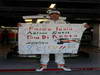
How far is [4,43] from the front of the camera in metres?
22.7

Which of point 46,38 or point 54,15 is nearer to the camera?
point 54,15

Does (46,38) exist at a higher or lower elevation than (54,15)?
lower

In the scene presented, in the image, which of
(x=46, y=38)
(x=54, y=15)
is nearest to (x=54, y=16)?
(x=54, y=15)

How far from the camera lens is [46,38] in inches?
346

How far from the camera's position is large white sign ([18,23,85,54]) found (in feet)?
28.7

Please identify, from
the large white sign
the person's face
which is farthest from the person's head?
the large white sign

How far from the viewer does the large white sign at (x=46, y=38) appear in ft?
28.7

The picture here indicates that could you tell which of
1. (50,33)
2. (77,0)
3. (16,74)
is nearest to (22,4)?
(77,0)

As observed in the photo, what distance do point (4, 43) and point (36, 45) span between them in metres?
14.4

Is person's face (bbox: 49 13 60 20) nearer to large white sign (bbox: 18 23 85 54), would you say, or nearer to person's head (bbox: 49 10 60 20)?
person's head (bbox: 49 10 60 20)

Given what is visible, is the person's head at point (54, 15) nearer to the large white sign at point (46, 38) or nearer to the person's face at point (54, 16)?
the person's face at point (54, 16)

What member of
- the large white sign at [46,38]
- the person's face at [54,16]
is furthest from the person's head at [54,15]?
the large white sign at [46,38]

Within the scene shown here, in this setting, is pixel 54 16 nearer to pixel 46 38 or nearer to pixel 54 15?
pixel 54 15

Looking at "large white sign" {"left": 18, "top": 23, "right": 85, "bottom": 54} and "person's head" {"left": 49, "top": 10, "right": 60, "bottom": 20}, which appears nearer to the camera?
"person's head" {"left": 49, "top": 10, "right": 60, "bottom": 20}
